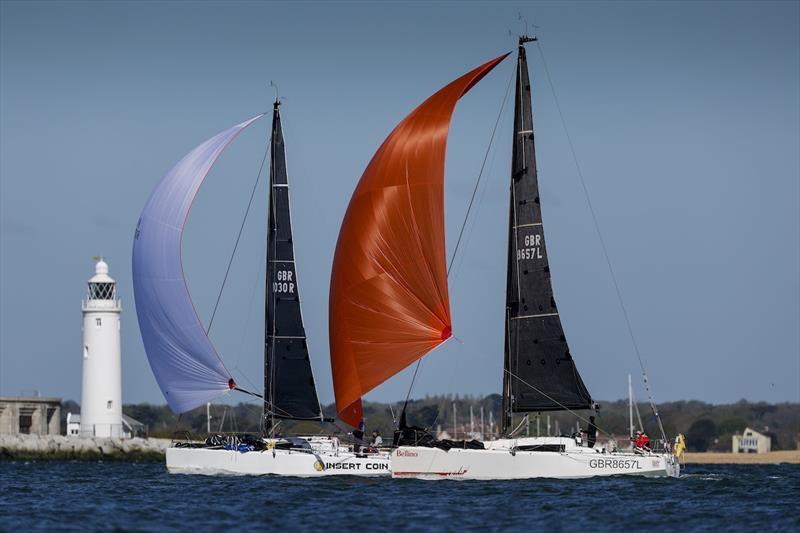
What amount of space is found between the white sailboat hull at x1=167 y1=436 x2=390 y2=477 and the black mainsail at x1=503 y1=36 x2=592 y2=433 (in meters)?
4.01

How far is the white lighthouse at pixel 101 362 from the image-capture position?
6719 cm

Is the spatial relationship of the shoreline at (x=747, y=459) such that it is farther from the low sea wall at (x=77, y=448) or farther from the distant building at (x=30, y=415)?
the distant building at (x=30, y=415)

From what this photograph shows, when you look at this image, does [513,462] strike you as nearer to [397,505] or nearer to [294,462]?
[397,505]

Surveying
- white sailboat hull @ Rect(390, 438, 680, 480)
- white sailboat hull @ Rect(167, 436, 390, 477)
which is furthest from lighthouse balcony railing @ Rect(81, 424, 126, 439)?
white sailboat hull @ Rect(390, 438, 680, 480)

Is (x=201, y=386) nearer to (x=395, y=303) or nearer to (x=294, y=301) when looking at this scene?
(x=294, y=301)

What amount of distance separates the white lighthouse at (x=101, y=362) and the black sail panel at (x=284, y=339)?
26788 millimetres

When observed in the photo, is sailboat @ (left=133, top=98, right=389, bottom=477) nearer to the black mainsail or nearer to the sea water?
the sea water

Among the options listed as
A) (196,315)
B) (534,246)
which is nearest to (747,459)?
(196,315)

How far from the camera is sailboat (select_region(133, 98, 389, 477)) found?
41.4 meters

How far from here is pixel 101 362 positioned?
67.2 metres

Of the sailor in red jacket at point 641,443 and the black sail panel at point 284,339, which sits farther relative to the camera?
Result: the black sail panel at point 284,339

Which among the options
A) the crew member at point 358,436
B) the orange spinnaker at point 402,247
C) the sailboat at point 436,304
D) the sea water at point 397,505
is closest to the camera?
the sea water at point 397,505

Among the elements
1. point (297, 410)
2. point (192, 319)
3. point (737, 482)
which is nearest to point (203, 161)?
point (192, 319)

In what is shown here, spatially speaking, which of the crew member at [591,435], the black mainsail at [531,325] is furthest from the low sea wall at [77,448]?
the crew member at [591,435]
